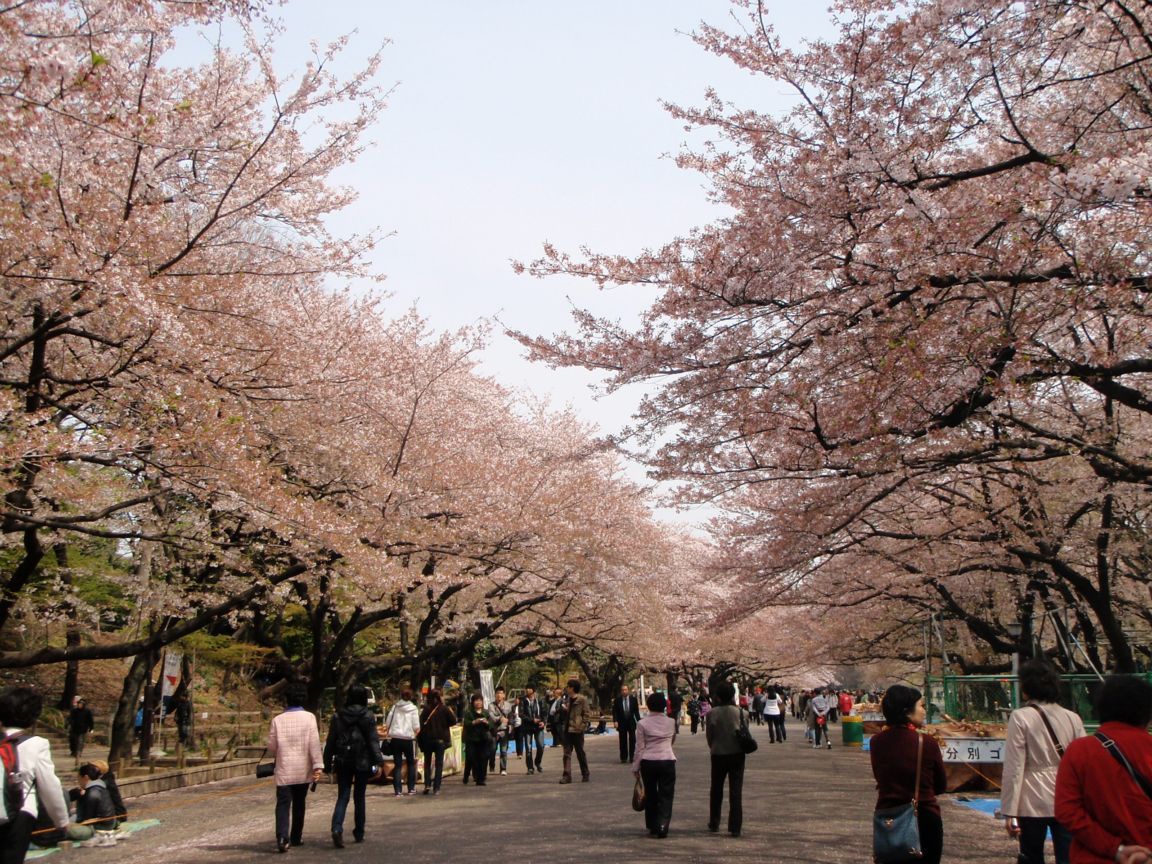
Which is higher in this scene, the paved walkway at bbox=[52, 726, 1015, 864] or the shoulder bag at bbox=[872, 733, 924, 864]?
the shoulder bag at bbox=[872, 733, 924, 864]

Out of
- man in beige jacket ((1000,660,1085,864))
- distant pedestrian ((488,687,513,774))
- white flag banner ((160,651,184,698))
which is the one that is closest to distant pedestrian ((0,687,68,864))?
man in beige jacket ((1000,660,1085,864))

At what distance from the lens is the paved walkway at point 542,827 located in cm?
879

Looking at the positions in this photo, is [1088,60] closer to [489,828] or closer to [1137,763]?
[1137,763]

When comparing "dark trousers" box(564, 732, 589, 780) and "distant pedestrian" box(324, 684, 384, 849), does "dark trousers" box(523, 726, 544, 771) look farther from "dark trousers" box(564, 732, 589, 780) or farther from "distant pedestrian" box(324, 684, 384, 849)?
"distant pedestrian" box(324, 684, 384, 849)

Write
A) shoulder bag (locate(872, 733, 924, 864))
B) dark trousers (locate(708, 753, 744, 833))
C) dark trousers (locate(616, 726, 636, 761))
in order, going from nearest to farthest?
shoulder bag (locate(872, 733, 924, 864))
dark trousers (locate(708, 753, 744, 833))
dark trousers (locate(616, 726, 636, 761))

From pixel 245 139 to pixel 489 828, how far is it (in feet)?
26.7

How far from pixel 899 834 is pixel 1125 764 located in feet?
6.83

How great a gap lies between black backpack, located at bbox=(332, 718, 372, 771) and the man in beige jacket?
6.18 metres

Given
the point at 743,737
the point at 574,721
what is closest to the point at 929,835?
the point at 743,737

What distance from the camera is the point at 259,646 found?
24.0m

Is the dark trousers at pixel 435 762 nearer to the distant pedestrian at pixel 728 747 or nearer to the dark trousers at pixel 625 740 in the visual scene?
the dark trousers at pixel 625 740

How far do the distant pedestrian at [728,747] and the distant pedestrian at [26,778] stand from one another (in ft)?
20.0

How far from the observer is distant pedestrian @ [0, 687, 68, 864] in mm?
4914

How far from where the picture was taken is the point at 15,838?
16.1ft
